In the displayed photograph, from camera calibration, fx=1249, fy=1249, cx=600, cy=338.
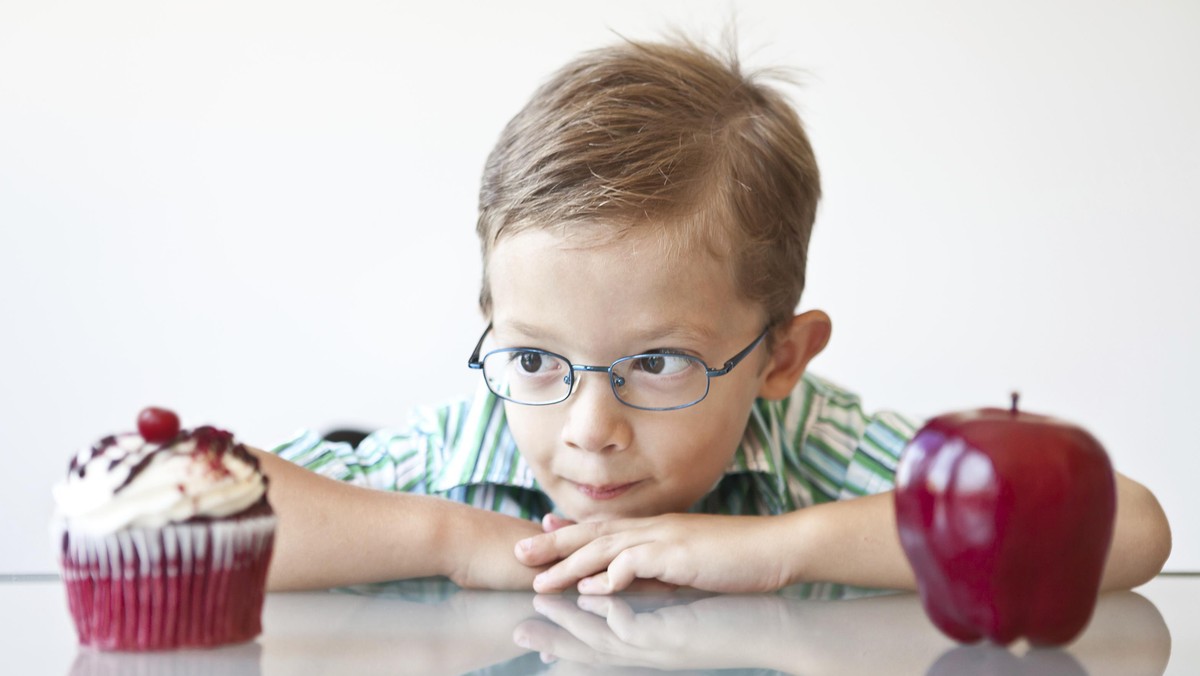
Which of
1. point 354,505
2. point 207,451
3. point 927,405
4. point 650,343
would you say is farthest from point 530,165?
point 927,405

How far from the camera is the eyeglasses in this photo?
1135 millimetres

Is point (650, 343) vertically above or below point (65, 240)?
above

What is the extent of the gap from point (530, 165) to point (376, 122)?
5.51ft

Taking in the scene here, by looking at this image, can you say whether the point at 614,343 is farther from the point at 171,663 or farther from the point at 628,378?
the point at 171,663

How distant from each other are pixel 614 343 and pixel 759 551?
22 cm

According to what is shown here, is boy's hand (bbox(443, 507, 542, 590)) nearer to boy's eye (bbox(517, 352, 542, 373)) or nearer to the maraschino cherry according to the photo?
boy's eye (bbox(517, 352, 542, 373))

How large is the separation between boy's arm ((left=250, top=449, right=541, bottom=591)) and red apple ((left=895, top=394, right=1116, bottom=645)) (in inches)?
18.8

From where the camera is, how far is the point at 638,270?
1.13m

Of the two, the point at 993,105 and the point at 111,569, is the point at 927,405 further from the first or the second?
the point at 111,569

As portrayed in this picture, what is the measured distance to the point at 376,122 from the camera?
9.33 ft

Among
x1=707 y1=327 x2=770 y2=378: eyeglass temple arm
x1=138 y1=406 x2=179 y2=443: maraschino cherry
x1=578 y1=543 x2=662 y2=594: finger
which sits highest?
x1=138 y1=406 x2=179 y2=443: maraschino cherry

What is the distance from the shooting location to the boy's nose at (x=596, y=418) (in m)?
1.10

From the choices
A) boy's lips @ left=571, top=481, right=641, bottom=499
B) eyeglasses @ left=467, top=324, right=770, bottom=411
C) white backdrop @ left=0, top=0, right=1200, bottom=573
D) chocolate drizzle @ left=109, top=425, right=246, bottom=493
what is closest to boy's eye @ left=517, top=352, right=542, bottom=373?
eyeglasses @ left=467, top=324, right=770, bottom=411

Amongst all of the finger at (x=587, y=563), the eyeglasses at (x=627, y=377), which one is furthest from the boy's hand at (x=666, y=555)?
the eyeglasses at (x=627, y=377)
